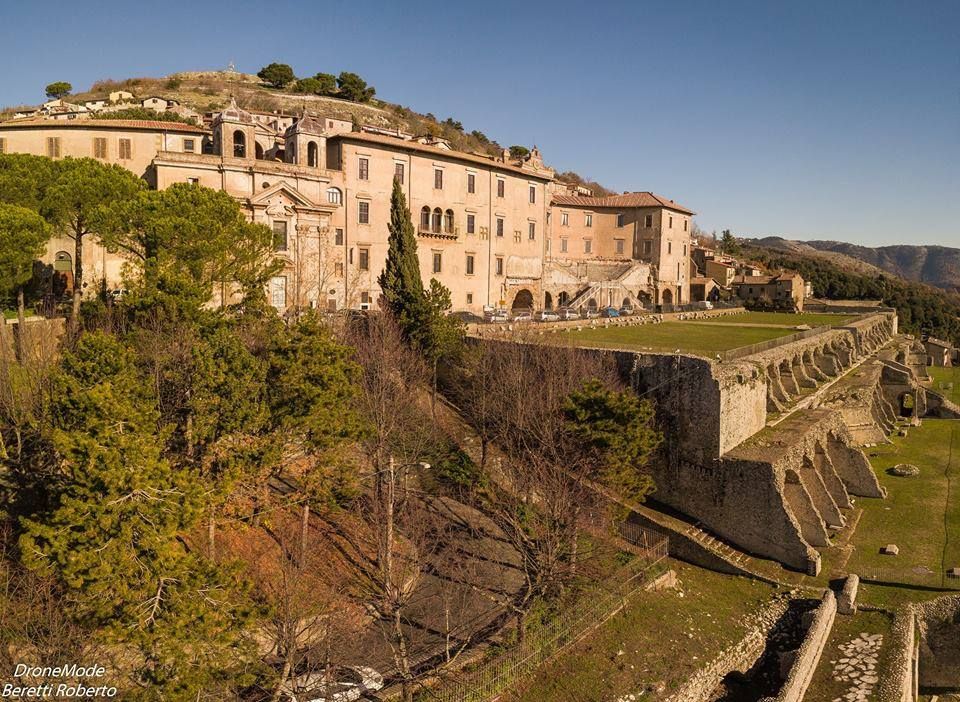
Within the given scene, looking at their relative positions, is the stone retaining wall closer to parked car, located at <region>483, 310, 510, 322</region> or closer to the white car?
the white car

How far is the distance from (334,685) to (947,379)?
6335cm

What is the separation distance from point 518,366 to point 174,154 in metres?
21.9

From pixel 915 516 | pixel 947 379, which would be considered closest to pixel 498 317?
pixel 915 516

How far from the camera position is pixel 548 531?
1839 centimetres

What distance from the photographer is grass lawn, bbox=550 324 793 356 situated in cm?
2964

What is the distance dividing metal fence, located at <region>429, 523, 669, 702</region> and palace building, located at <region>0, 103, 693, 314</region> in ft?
66.5

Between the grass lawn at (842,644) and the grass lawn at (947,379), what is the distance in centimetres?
3834

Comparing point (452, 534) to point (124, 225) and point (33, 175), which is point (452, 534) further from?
point (33, 175)

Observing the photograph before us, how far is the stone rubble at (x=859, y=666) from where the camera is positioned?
16.0 m

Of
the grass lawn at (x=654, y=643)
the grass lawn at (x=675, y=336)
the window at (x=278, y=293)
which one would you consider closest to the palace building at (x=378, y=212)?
the window at (x=278, y=293)

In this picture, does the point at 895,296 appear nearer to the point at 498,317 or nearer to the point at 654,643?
the point at 498,317

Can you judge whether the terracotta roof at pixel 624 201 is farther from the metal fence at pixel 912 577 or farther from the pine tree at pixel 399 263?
the metal fence at pixel 912 577

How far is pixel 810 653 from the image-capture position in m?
16.9

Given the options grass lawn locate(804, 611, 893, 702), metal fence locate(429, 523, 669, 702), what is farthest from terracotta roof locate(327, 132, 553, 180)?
grass lawn locate(804, 611, 893, 702)
